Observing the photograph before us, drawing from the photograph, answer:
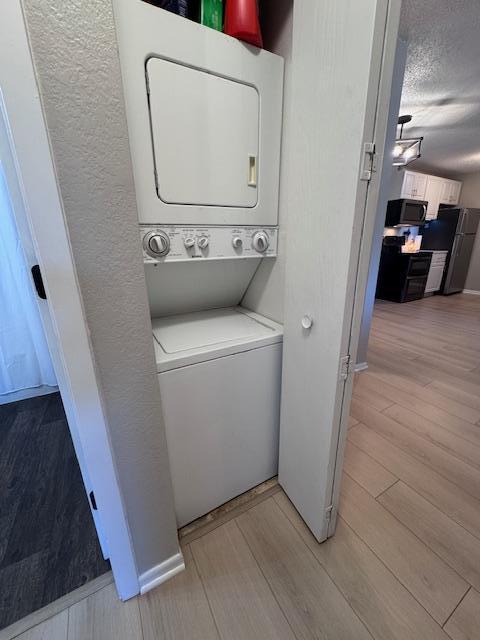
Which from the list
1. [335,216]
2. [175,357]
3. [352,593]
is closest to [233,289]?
[175,357]

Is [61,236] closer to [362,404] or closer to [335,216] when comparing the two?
[335,216]

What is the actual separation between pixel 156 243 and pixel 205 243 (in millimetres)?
186

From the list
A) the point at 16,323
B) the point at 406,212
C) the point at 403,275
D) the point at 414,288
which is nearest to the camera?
the point at 16,323

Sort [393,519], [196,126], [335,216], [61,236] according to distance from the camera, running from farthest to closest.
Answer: [393,519], [196,126], [335,216], [61,236]

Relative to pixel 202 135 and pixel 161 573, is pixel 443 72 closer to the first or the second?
pixel 202 135

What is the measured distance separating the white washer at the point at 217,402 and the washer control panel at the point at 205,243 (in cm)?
33

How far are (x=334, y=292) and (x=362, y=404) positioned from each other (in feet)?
5.14

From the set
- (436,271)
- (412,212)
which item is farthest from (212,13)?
(436,271)

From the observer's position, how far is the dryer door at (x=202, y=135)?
835mm

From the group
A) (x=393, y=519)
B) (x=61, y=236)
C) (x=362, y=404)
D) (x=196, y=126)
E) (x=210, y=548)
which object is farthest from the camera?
(x=362, y=404)

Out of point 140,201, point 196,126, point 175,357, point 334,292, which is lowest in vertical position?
point 175,357

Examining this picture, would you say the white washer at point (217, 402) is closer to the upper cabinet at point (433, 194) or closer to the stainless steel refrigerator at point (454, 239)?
the upper cabinet at point (433, 194)

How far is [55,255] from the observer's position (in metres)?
0.60

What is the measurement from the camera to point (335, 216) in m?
0.79
